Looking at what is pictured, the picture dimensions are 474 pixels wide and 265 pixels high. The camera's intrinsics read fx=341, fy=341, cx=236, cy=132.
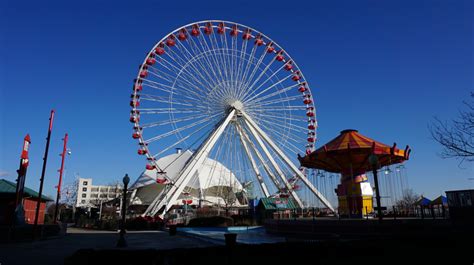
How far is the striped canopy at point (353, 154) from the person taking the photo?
879 inches

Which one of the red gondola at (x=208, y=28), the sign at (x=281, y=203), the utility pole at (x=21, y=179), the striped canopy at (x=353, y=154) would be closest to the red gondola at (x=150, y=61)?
the red gondola at (x=208, y=28)

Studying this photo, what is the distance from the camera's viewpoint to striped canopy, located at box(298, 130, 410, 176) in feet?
73.3

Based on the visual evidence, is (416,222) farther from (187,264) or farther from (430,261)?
(187,264)

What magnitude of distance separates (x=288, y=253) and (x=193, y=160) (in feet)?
85.4

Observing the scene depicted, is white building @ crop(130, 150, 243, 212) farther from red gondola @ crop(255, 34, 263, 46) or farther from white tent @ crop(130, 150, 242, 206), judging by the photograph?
red gondola @ crop(255, 34, 263, 46)

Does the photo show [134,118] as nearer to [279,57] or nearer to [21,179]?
[21,179]

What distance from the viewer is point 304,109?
38188 mm

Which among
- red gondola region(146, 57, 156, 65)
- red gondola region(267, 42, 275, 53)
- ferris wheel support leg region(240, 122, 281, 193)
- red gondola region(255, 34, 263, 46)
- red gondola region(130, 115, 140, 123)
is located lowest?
ferris wheel support leg region(240, 122, 281, 193)

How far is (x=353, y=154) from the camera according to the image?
74.5ft

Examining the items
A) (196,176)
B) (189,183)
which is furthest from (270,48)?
(189,183)

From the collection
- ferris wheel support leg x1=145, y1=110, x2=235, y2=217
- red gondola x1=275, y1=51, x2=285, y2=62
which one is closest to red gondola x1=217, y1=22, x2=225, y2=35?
red gondola x1=275, y1=51, x2=285, y2=62

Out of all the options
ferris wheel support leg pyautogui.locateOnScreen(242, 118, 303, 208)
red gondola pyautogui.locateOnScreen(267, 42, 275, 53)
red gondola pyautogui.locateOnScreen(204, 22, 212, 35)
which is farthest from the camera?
red gondola pyautogui.locateOnScreen(267, 42, 275, 53)

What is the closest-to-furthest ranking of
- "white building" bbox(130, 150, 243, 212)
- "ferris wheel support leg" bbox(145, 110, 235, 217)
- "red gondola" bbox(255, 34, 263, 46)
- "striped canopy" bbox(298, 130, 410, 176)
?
"striped canopy" bbox(298, 130, 410, 176), "ferris wheel support leg" bbox(145, 110, 235, 217), "red gondola" bbox(255, 34, 263, 46), "white building" bbox(130, 150, 243, 212)

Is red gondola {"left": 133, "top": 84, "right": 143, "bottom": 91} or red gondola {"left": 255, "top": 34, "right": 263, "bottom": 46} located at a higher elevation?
red gondola {"left": 255, "top": 34, "right": 263, "bottom": 46}
